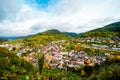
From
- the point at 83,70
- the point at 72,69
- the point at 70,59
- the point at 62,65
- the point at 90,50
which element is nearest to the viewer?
the point at 83,70

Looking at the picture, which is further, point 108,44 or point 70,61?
point 108,44

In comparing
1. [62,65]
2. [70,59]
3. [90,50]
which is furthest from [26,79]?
[90,50]

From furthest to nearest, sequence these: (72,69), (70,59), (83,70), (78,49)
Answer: (78,49), (70,59), (72,69), (83,70)

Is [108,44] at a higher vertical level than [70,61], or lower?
higher

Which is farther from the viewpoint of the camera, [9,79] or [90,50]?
[90,50]

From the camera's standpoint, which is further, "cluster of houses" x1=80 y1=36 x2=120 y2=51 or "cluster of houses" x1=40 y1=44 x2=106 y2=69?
"cluster of houses" x1=80 y1=36 x2=120 y2=51

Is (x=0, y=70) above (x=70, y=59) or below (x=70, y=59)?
above

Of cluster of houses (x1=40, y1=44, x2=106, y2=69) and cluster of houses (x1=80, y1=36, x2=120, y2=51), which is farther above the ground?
cluster of houses (x1=80, y1=36, x2=120, y2=51)

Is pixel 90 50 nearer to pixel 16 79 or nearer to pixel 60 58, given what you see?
pixel 60 58

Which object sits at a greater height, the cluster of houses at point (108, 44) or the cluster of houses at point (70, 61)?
the cluster of houses at point (108, 44)

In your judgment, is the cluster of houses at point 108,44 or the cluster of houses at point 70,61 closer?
the cluster of houses at point 70,61

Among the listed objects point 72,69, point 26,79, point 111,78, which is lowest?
point 72,69
